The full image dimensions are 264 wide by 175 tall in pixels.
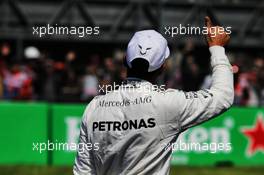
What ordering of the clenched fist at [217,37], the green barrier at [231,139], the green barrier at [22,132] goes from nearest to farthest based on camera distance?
1. the clenched fist at [217,37]
2. the green barrier at [22,132]
3. the green barrier at [231,139]

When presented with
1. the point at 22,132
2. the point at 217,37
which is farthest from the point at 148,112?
the point at 22,132

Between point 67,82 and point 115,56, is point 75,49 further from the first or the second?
→ point 67,82

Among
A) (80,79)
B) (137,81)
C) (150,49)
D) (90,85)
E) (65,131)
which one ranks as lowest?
(137,81)

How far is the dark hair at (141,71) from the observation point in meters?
4.22

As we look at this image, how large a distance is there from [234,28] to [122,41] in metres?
3.76

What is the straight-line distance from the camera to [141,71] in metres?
4.25

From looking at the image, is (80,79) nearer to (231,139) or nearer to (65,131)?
(65,131)

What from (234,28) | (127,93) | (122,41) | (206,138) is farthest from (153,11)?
(127,93)

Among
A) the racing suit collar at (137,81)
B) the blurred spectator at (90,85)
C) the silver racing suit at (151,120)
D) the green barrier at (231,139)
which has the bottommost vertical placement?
the silver racing suit at (151,120)

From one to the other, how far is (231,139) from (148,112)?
444 inches

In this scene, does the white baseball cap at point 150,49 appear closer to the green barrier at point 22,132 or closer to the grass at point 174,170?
the grass at point 174,170

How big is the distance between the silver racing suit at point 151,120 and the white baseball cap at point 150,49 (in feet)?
0.45

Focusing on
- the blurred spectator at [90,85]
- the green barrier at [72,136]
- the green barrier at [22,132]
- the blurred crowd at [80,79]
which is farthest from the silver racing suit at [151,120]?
the blurred spectator at [90,85]

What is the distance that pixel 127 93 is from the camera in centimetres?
429
